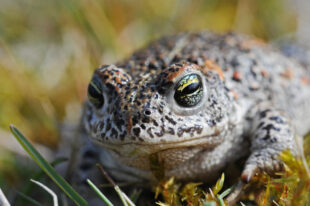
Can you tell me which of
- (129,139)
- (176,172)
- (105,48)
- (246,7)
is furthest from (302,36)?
(129,139)

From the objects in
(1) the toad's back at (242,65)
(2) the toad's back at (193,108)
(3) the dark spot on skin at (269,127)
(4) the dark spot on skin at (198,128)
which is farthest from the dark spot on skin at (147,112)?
(3) the dark spot on skin at (269,127)

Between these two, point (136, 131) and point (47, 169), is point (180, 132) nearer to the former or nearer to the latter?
point (136, 131)

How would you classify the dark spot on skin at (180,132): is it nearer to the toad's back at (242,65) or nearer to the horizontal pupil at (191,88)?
the horizontal pupil at (191,88)

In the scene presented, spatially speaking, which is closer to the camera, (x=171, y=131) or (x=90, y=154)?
(x=171, y=131)

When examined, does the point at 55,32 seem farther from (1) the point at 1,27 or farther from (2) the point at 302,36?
(2) the point at 302,36

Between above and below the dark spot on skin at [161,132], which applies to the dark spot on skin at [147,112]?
above

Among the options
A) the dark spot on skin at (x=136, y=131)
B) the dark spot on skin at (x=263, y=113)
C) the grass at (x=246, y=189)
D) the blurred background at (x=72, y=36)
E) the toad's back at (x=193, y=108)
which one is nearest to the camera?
the grass at (x=246, y=189)

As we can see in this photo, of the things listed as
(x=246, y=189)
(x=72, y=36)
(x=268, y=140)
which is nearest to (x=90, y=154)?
(x=246, y=189)

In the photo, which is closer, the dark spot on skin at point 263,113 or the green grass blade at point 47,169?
the green grass blade at point 47,169

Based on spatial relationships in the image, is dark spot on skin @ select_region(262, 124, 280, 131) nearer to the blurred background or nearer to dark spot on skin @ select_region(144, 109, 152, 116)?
dark spot on skin @ select_region(144, 109, 152, 116)
